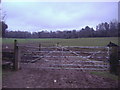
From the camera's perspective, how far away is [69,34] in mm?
33375

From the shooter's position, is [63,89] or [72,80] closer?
[63,89]

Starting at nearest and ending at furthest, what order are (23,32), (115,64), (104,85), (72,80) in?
(104,85) → (72,80) → (115,64) → (23,32)

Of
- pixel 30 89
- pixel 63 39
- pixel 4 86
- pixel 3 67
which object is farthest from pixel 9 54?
pixel 63 39

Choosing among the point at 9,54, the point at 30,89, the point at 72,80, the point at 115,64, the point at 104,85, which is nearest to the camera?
the point at 30,89

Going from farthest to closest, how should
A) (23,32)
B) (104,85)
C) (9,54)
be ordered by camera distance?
(23,32), (9,54), (104,85)

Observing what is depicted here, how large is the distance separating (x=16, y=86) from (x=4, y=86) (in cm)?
34

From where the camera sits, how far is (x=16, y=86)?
456 cm

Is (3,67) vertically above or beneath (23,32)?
beneath

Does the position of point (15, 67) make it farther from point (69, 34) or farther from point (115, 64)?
point (69, 34)

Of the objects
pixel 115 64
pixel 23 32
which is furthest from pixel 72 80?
pixel 23 32

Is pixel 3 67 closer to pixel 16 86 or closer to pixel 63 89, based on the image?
pixel 16 86

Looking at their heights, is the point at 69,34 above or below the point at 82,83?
above

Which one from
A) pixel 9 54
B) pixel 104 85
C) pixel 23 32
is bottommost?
pixel 104 85

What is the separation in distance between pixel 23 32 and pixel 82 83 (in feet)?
84.9
